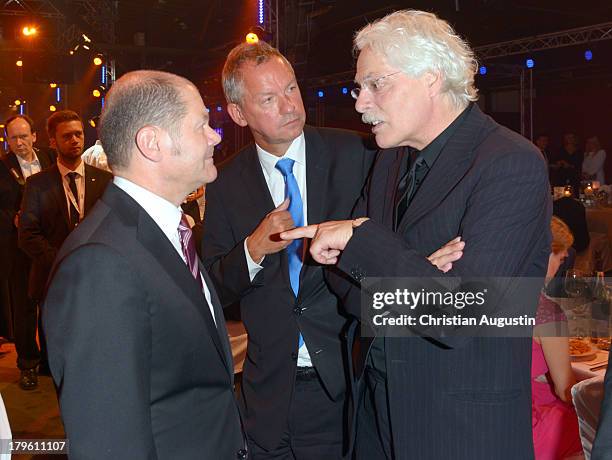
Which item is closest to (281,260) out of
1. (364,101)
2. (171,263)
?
(364,101)

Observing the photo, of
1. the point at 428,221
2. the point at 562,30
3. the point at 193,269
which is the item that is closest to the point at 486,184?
the point at 428,221

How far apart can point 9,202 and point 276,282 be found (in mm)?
4042

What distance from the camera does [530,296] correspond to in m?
1.61

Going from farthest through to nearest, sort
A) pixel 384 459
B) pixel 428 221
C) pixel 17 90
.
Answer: pixel 17 90
pixel 384 459
pixel 428 221

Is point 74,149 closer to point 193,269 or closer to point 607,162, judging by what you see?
point 193,269

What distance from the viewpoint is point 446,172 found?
1664 mm

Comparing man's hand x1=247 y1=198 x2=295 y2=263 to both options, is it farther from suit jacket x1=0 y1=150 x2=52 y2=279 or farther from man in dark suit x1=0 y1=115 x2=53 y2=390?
suit jacket x1=0 y1=150 x2=52 y2=279

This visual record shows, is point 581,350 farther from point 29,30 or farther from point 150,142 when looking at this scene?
point 29,30

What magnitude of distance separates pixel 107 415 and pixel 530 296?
3.36 ft

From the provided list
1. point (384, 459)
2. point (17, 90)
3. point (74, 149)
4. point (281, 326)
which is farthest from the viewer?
point (17, 90)

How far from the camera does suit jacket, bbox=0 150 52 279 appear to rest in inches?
216

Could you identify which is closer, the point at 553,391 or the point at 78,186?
the point at 553,391

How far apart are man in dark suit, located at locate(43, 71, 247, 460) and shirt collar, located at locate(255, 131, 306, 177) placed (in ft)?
2.46

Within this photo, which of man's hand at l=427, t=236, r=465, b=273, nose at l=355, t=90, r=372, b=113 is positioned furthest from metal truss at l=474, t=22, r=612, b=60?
man's hand at l=427, t=236, r=465, b=273
